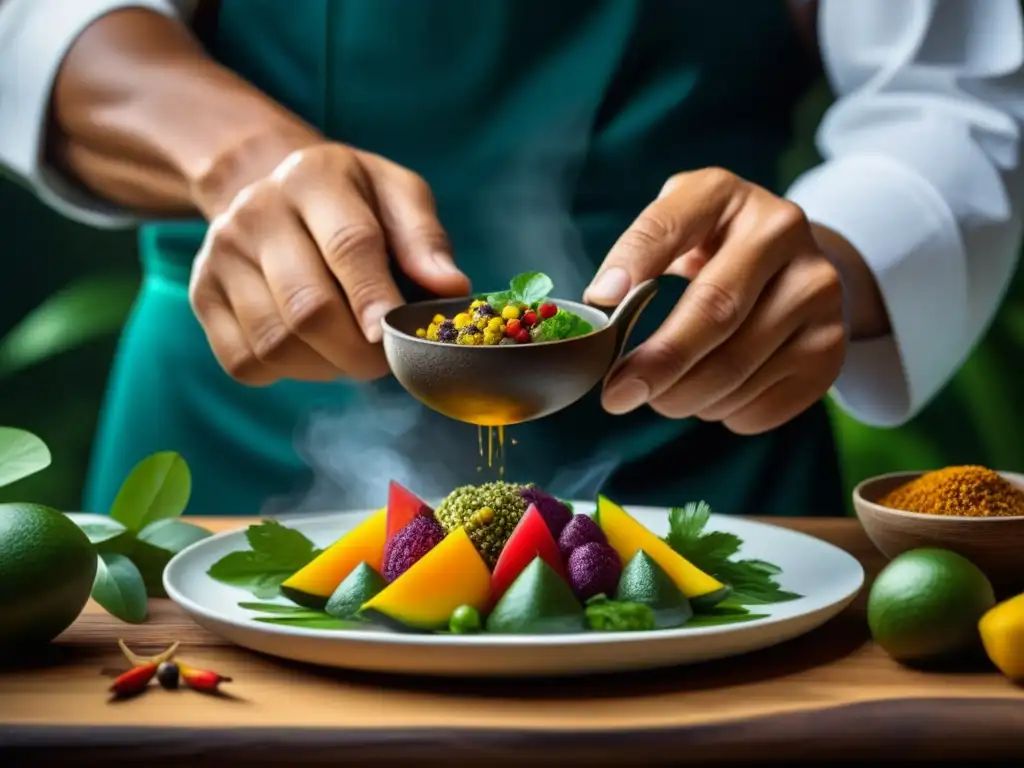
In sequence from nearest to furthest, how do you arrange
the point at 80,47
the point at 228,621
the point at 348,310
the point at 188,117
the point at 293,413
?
the point at 228,621 → the point at 348,310 → the point at 188,117 → the point at 80,47 → the point at 293,413

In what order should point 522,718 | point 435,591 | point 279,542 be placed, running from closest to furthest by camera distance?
point 522,718 → point 435,591 → point 279,542

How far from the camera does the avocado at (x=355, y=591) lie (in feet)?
3.61

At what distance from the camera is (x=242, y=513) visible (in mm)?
1855

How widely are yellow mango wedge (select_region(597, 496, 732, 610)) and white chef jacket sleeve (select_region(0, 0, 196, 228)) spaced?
89 centimetres

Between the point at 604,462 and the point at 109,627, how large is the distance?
74cm

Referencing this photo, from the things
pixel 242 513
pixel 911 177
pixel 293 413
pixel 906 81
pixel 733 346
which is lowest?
pixel 242 513

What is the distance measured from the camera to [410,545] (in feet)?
3.74

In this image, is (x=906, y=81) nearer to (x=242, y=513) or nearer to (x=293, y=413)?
(x=293, y=413)

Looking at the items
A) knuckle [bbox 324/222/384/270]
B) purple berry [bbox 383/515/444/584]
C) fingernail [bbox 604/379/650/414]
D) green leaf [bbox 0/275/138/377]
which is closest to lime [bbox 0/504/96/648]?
purple berry [bbox 383/515/444/584]

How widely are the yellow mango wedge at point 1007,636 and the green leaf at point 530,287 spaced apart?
44cm

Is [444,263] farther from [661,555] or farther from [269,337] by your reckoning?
[661,555]

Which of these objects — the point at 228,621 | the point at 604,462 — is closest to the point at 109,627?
the point at 228,621

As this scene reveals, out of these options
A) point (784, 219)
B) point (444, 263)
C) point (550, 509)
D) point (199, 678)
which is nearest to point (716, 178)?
point (784, 219)

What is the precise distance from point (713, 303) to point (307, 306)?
379mm
